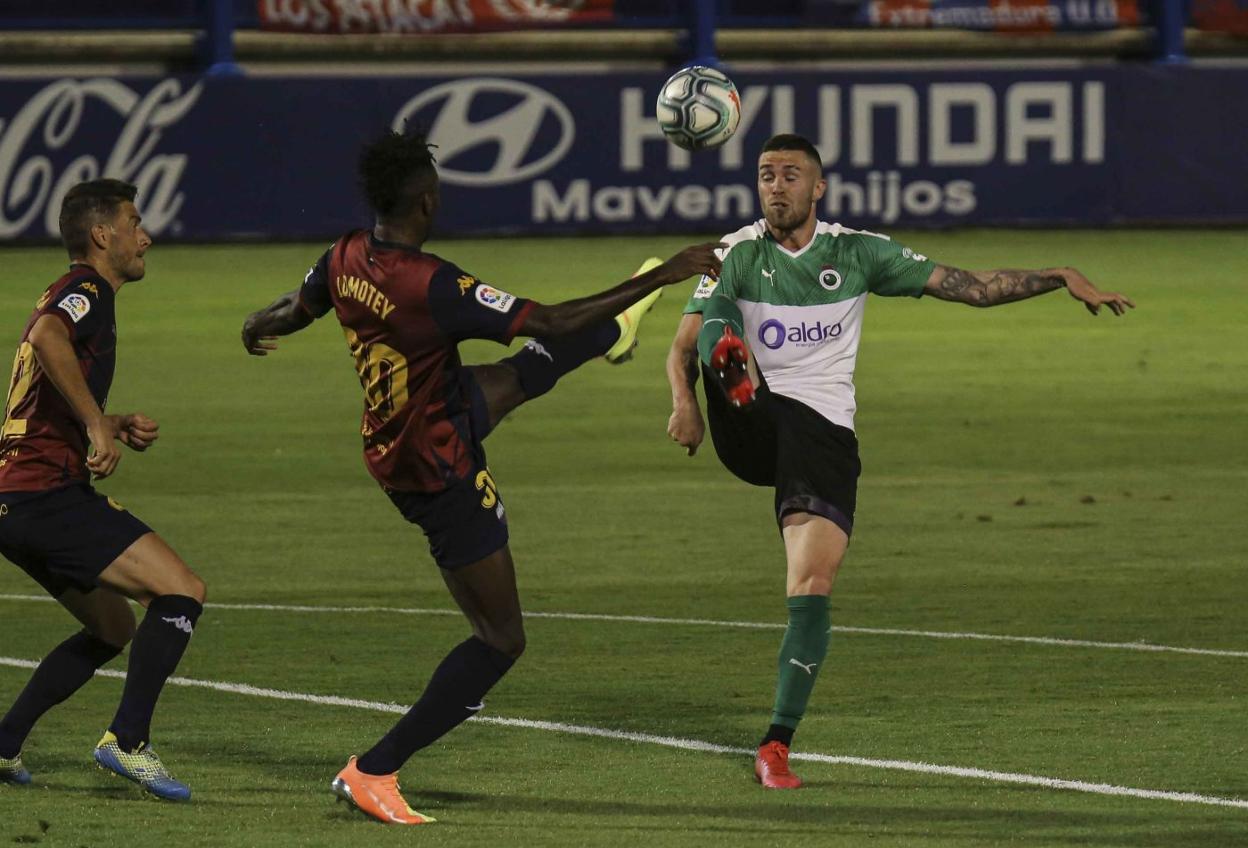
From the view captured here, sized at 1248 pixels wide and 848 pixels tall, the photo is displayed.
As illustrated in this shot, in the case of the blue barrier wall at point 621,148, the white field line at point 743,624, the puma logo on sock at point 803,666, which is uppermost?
the puma logo on sock at point 803,666

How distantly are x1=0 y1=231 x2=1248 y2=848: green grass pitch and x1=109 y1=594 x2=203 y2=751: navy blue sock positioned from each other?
0.28 meters

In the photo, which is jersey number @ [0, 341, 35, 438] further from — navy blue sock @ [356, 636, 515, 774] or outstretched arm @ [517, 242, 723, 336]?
outstretched arm @ [517, 242, 723, 336]

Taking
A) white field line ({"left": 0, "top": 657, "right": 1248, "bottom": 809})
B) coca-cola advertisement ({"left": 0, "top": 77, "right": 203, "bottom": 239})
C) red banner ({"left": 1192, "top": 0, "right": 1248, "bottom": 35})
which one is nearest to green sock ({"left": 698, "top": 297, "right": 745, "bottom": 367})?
white field line ({"left": 0, "top": 657, "right": 1248, "bottom": 809})

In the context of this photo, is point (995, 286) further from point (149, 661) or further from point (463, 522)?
point (149, 661)

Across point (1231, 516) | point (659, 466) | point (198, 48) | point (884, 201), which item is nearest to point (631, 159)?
point (884, 201)

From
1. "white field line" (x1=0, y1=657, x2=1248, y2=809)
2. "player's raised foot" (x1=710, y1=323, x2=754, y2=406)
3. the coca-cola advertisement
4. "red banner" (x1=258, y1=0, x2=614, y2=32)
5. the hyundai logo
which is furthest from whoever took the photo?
"red banner" (x1=258, y1=0, x2=614, y2=32)

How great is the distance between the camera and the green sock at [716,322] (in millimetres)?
7965

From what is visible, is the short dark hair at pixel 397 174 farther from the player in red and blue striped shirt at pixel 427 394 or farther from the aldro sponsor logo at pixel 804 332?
the aldro sponsor logo at pixel 804 332

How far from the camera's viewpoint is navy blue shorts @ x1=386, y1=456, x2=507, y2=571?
7.18 m

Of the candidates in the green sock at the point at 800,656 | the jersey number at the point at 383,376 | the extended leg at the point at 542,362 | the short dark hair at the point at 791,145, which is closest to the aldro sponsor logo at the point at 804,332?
the extended leg at the point at 542,362

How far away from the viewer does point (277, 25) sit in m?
28.4

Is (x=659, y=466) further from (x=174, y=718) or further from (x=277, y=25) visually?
(x=277, y=25)

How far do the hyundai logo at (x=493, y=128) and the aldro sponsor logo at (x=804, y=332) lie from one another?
1884 centimetres

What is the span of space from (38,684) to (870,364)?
13.9 metres
